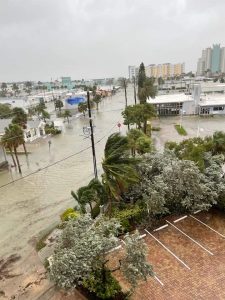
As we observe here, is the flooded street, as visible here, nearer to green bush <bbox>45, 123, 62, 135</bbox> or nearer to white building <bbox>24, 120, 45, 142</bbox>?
green bush <bbox>45, 123, 62, 135</bbox>

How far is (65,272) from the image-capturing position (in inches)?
341

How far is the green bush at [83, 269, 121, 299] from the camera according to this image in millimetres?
10113

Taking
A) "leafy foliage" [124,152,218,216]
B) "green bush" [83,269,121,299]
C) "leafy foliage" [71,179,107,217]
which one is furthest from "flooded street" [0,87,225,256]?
"leafy foliage" [124,152,218,216]

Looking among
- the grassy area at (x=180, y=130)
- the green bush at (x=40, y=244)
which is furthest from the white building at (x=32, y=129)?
the green bush at (x=40, y=244)

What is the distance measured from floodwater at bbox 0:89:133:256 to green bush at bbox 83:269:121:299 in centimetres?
659

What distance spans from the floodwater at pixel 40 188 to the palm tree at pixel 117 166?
6759mm

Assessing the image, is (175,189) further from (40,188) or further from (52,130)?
(52,130)

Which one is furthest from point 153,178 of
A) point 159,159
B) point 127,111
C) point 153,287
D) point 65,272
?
point 127,111

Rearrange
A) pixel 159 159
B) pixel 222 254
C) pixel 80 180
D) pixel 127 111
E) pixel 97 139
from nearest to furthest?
pixel 222 254
pixel 159 159
pixel 80 180
pixel 127 111
pixel 97 139

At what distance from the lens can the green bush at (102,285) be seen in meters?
10.1

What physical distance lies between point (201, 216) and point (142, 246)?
7.82 meters

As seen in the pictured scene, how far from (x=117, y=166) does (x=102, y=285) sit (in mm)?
5693

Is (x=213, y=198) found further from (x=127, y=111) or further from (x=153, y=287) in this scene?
(x=127, y=111)

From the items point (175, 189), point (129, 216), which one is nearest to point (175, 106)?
point (175, 189)
